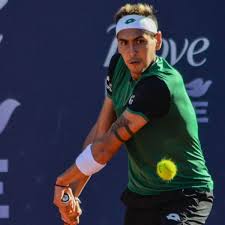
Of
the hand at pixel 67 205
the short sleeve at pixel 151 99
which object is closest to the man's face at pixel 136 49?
the short sleeve at pixel 151 99

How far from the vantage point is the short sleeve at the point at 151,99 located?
3297 mm

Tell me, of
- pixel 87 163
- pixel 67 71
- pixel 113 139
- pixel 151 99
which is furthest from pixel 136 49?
pixel 67 71

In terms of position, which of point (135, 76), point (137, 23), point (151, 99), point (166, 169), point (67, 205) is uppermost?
point (137, 23)

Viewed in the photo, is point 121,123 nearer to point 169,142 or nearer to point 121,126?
point 121,126

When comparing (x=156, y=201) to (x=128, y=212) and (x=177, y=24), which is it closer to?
(x=128, y=212)

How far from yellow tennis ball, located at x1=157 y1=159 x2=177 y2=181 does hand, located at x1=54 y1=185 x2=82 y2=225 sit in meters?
0.41

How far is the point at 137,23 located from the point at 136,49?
0.15 metres

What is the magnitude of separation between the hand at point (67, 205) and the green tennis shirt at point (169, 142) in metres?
0.33

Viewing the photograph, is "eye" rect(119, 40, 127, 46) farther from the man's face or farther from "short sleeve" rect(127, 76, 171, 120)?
"short sleeve" rect(127, 76, 171, 120)

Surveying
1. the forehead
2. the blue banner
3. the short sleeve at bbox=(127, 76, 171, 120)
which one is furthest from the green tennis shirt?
the blue banner

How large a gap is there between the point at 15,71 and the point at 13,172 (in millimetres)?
656

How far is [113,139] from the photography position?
3381mm

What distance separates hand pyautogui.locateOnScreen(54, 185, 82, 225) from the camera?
343 cm

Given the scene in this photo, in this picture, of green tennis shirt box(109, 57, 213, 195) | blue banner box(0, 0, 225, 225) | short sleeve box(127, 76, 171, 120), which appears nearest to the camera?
short sleeve box(127, 76, 171, 120)
